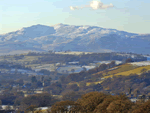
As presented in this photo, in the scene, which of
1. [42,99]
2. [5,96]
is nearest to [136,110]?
[42,99]

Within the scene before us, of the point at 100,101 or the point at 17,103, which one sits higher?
the point at 100,101

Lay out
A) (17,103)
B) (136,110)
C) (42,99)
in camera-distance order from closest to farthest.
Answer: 1. (136,110)
2. (42,99)
3. (17,103)

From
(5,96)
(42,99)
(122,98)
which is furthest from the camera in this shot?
(5,96)

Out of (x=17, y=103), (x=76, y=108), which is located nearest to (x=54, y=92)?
(x=17, y=103)

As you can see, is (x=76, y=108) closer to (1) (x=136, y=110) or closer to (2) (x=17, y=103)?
(1) (x=136, y=110)

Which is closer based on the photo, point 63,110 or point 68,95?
point 63,110

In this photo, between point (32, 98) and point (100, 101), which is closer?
point (100, 101)

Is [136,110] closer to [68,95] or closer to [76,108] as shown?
[76,108]

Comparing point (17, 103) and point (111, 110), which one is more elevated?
point (111, 110)

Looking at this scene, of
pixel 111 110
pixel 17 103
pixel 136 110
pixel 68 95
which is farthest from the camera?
pixel 68 95
